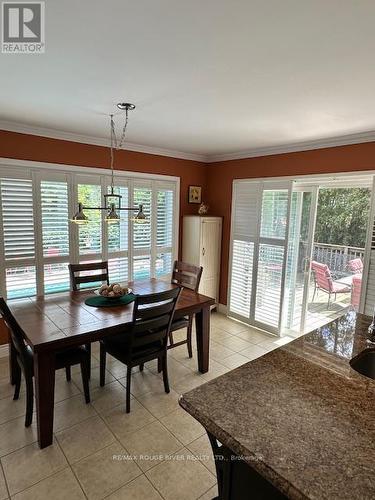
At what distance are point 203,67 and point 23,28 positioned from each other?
93 centimetres

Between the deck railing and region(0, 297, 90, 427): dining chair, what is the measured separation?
3.18 m

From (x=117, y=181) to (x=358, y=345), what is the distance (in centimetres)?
325

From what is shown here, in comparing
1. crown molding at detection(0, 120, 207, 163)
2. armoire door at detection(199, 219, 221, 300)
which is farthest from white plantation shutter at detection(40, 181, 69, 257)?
armoire door at detection(199, 219, 221, 300)

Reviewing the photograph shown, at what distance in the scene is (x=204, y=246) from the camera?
14.7ft

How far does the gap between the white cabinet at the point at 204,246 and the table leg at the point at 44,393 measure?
2.71 meters

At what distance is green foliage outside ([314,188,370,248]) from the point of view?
11.7ft

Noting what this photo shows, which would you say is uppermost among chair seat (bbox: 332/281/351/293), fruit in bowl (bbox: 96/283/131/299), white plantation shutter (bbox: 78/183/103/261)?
white plantation shutter (bbox: 78/183/103/261)

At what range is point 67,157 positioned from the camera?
11.4 ft

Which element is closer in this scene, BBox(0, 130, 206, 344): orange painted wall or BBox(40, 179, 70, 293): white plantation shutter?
BBox(0, 130, 206, 344): orange painted wall

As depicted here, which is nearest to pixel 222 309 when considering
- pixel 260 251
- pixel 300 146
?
pixel 260 251

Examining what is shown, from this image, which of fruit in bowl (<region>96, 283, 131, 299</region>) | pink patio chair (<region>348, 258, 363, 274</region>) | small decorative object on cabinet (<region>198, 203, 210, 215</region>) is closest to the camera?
fruit in bowl (<region>96, 283, 131, 299</region>)

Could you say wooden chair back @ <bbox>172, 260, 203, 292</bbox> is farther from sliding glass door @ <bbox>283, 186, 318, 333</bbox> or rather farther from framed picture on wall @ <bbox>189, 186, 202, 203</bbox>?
framed picture on wall @ <bbox>189, 186, 202, 203</bbox>

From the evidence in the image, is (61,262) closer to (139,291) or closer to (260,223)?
(139,291)

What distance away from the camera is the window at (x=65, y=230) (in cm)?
319
